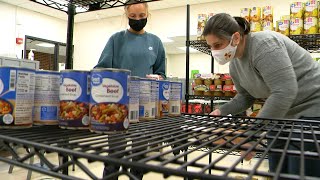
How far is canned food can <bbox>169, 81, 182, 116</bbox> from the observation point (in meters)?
1.03

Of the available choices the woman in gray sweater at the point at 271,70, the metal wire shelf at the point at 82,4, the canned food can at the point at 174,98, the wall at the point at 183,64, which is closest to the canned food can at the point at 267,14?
the woman in gray sweater at the point at 271,70

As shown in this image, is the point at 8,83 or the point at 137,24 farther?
the point at 137,24

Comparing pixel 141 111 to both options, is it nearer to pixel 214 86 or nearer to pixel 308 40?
pixel 214 86

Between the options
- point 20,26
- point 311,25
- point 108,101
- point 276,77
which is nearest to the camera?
point 108,101

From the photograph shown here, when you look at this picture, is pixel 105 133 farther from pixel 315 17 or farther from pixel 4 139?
pixel 315 17

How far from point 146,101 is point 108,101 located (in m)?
0.27

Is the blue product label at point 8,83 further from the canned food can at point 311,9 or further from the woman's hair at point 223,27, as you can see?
the canned food can at point 311,9

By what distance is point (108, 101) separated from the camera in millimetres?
609

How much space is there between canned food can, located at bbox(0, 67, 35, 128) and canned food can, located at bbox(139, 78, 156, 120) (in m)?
0.32

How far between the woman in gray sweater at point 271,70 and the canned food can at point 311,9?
3.75 feet

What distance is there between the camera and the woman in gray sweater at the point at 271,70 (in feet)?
3.53

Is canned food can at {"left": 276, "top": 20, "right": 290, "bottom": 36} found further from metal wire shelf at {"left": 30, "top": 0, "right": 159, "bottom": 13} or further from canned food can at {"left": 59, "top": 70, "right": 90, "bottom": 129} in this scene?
canned food can at {"left": 59, "top": 70, "right": 90, "bottom": 129}

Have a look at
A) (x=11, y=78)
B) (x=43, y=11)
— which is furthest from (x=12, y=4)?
(x=11, y=78)

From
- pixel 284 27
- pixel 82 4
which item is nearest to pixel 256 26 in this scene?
pixel 284 27
